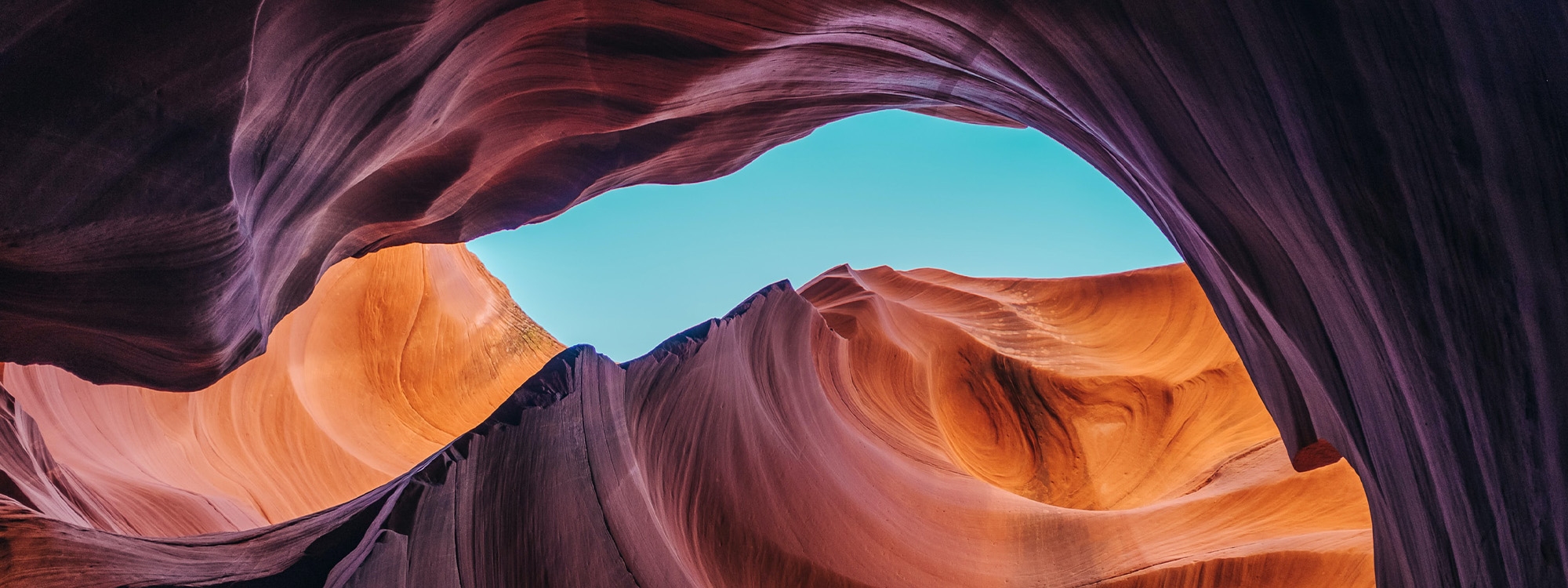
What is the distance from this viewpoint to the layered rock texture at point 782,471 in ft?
12.2

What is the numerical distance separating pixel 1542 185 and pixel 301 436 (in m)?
10.2

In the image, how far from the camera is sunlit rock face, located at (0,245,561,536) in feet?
18.0

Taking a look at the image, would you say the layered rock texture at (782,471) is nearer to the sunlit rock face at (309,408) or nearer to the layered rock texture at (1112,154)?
the sunlit rock face at (309,408)

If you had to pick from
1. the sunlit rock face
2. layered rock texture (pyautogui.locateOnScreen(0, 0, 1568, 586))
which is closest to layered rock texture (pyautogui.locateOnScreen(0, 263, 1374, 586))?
the sunlit rock face

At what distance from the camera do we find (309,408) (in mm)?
9062

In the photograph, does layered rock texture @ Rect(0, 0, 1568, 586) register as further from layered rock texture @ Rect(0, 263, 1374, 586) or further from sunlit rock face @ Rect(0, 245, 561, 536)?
sunlit rock face @ Rect(0, 245, 561, 536)

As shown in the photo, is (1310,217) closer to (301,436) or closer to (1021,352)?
(1021,352)

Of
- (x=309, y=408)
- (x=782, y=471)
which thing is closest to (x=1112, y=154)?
(x=782, y=471)

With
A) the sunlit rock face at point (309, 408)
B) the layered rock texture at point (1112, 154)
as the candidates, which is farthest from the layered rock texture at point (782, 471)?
the layered rock texture at point (1112, 154)

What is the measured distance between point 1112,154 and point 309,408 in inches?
362

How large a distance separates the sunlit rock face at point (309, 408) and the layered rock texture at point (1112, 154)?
5.33 feet

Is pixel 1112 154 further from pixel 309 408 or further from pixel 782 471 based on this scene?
pixel 309 408

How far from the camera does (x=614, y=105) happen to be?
519 centimetres

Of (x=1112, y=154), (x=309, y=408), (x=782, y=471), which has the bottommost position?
(x=782, y=471)
